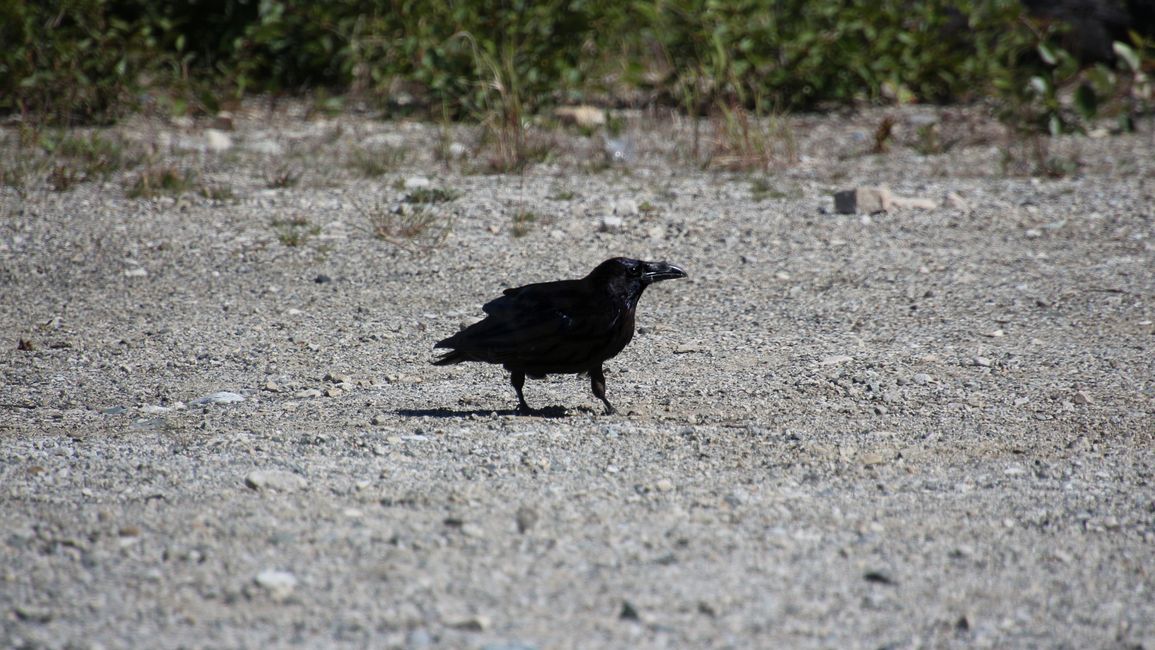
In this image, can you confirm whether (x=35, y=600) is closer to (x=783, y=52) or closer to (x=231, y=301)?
(x=231, y=301)

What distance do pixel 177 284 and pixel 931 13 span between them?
7009mm

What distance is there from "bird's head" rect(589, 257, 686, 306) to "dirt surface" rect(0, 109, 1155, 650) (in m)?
0.46

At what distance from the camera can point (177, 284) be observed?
6895 millimetres

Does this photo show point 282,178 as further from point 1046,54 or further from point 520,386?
point 1046,54

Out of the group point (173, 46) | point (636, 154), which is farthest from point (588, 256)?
point (173, 46)

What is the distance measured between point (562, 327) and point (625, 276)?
364mm

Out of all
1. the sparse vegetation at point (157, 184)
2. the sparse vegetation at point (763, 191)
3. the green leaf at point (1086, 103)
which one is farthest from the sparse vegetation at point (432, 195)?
the green leaf at point (1086, 103)

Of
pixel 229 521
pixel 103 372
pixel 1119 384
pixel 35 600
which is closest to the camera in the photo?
pixel 35 600

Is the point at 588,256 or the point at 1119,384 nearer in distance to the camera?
the point at 1119,384

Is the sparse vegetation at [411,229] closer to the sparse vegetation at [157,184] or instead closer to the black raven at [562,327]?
the sparse vegetation at [157,184]

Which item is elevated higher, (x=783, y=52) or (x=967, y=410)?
(x=783, y=52)

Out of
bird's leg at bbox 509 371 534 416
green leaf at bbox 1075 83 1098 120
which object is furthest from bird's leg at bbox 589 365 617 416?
green leaf at bbox 1075 83 1098 120

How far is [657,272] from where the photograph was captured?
16.0 ft

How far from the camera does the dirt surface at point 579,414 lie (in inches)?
118
